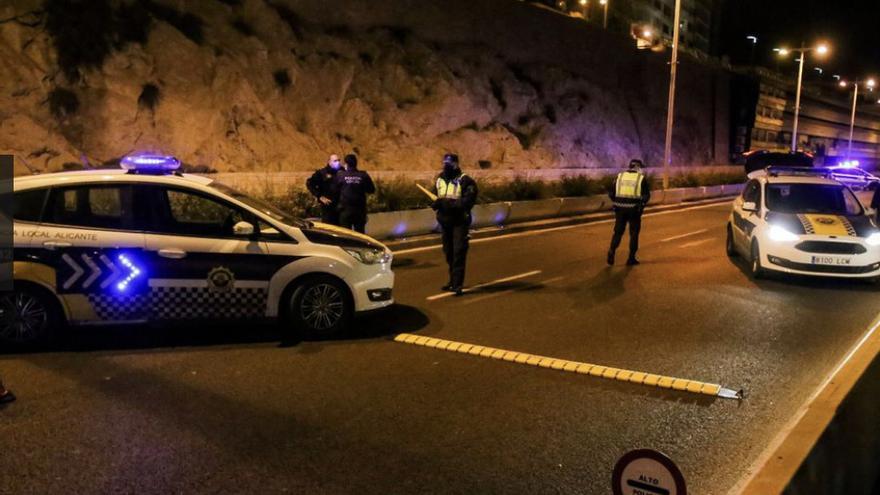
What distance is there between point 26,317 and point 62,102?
1574cm

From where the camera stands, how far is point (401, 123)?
2817 cm

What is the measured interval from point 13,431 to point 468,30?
1190 inches

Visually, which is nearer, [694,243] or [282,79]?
[694,243]

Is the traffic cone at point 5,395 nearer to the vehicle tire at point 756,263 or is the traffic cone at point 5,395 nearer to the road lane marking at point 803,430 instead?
the road lane marking at point 803,430

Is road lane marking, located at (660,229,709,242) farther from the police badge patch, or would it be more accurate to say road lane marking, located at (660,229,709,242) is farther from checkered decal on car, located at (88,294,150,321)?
checkered decal on car, located at (88,294,150,321)

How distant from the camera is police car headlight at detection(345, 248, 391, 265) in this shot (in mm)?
6908

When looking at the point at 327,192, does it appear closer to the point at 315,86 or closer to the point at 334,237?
the point at 334,237

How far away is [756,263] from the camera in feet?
33.8

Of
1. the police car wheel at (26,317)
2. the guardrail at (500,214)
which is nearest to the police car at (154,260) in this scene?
the police car wheel at (26,317)

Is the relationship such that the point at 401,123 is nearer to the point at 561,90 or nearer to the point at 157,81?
the point at 157,81

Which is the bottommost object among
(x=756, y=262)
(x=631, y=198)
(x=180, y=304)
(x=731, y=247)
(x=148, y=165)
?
(x=731, y=247)

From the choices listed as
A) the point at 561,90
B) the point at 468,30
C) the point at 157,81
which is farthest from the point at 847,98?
the point at 157,81

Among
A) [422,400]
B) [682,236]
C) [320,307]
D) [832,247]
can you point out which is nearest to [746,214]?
[832,247]

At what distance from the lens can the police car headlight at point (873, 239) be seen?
9.59 metres
